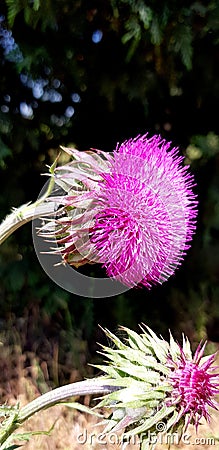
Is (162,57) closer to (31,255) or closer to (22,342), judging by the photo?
(31,255)

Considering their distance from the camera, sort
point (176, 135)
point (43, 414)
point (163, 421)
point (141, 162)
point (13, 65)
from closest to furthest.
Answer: point (163, 421) < point (141, 162) < point (43, 414) < point (13, 65) < point (176, 135)

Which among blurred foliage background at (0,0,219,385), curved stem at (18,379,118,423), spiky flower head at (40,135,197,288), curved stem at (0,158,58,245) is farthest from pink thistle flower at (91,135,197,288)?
blurred foliage background at (0,0,219,385)

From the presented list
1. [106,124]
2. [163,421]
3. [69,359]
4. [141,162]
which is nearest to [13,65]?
[106,124]

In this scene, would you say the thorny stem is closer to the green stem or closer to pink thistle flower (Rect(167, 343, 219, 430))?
pink thistle flower (Rect(167, 343, 219, 430))

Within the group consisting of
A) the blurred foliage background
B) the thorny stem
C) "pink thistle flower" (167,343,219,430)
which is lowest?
the thorny stem

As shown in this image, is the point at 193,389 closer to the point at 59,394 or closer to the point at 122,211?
the point at 59,394
